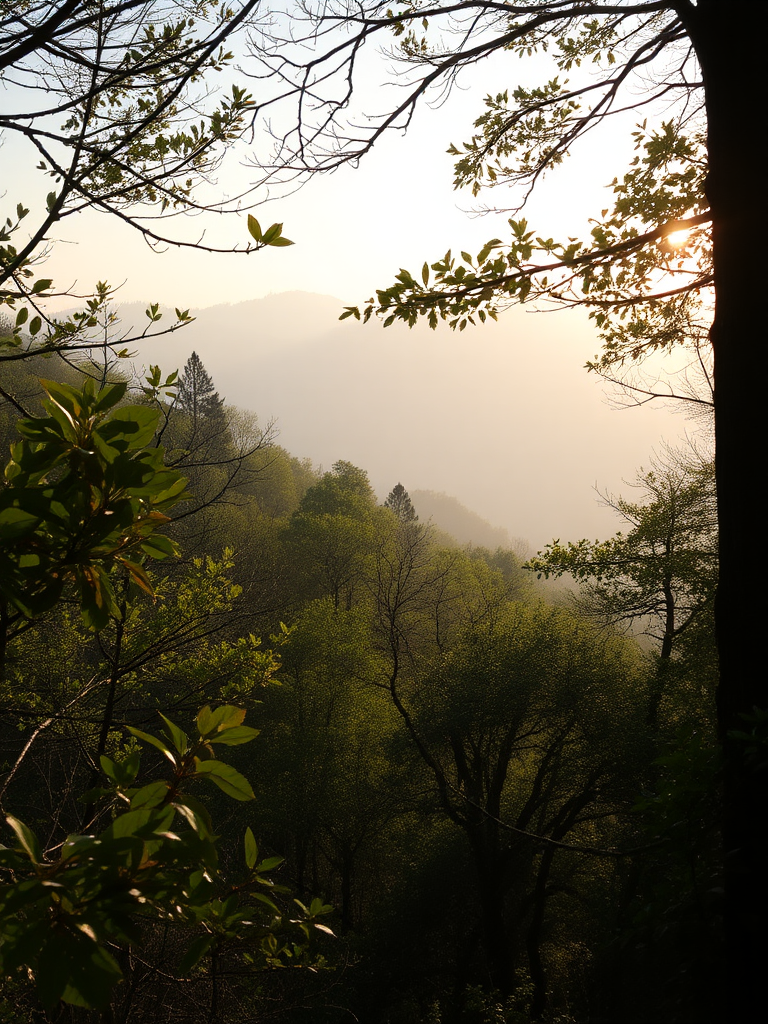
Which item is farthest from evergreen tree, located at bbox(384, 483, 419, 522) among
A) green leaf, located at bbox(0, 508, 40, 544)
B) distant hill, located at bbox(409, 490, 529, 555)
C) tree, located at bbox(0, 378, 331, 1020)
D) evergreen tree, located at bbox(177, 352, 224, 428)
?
distant hill, located at bbox(409, 490, 529, 555)

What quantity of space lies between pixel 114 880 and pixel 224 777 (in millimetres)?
329

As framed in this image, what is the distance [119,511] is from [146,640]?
7.67 m

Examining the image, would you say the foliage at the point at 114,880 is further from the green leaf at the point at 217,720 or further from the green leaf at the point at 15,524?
the green leaf at the point at 15,524

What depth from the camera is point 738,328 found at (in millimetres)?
2736

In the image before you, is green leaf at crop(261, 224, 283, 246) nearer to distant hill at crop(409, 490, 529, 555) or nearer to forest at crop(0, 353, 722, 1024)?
forest at crop(0, 353, 722, 1024)

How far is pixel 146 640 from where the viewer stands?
8.47 metres

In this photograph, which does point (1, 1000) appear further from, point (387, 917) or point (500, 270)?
point (387, 917)

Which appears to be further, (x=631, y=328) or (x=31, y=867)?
(x=631, y=328)

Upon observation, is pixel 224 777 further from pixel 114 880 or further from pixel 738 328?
Answer: pixel 738 328

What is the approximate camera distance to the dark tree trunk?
2.58 metres

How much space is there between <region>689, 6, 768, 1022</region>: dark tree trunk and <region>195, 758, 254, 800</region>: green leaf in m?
1.76

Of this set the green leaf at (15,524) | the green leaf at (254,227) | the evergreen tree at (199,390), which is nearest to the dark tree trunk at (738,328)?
the green leaf at (254,227)

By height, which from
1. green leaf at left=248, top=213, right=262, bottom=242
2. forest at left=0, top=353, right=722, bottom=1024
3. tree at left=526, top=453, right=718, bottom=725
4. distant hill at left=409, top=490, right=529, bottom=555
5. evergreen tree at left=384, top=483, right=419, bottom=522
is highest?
distant hill at left=409, top=490, right=529, bottom=555

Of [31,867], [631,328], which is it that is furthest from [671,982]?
[631,328]
